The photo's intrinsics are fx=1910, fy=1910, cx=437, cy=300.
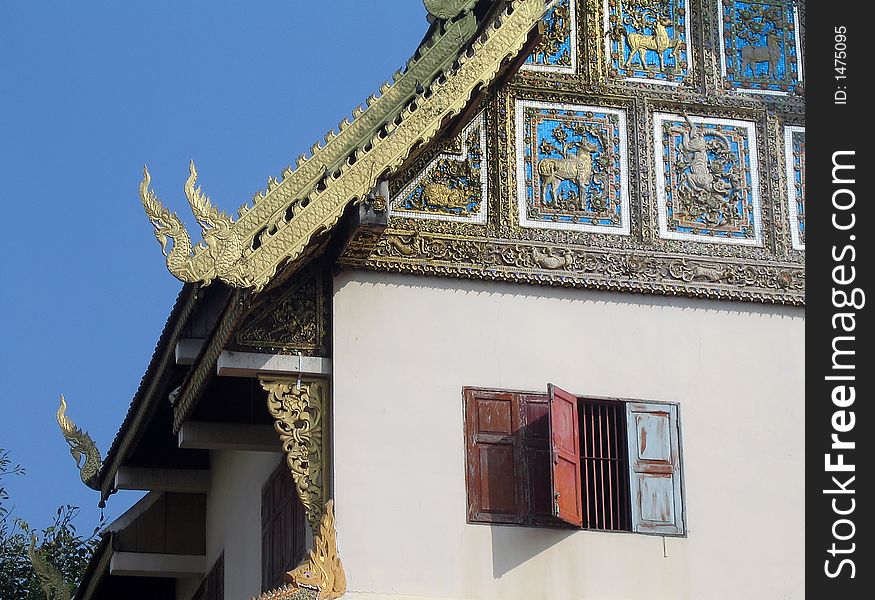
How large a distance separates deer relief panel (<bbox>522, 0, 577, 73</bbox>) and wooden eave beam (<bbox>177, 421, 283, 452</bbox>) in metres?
3.06

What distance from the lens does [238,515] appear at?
14.3 metres

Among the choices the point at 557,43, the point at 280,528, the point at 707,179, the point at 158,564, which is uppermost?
Answer: the point at 557,43

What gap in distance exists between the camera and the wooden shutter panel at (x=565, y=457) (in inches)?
456

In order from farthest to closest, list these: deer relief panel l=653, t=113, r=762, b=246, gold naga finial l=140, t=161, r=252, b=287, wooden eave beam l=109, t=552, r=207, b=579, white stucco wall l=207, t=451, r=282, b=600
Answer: wooden eave beam l=109, t=552, r=207, b=579 → white stucco wall l=207, t=451, r=282, b=600 → deer relief panel l=653, t=113, r=762, b=246 → gold naga finial l=140, t=161, r=252, b=287

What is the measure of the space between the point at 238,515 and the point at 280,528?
5.29ft

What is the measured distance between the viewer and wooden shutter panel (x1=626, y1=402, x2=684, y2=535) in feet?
39.3

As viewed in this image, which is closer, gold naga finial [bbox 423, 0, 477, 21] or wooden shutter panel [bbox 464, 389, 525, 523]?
wooden shutter panel [bbox 464, 389, 525, 523]

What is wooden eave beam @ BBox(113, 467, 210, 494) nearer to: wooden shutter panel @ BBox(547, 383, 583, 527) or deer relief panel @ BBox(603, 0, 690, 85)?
wooden shutter panel @ BBox(547, 383, 583, 527)

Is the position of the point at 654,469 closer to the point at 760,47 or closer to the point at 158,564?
the point at 760,47

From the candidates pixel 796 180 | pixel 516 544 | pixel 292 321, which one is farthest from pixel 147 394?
pixel 796 180

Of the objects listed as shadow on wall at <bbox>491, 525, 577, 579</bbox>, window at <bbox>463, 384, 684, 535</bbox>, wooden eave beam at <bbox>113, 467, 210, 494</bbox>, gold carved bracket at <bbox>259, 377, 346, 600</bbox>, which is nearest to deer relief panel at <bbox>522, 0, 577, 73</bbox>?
window at <bbox>463, 384, 684, 535</bbox>

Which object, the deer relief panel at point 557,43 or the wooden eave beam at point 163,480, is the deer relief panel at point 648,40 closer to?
the deer relief panel at point 557,43

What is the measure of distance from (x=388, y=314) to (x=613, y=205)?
5.82 ft
